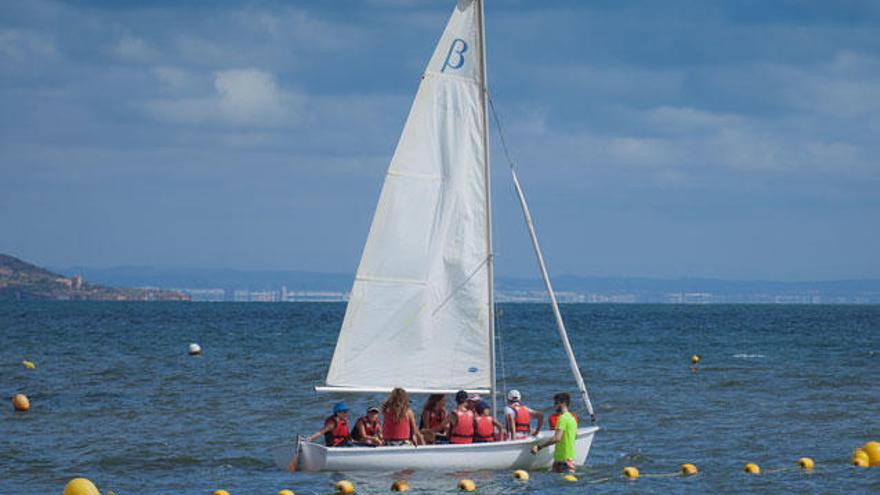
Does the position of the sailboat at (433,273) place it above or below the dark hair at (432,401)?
above

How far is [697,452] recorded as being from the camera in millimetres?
32938

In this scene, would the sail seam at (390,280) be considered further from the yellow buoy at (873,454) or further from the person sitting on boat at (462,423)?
the yellow buoy at (873,454)

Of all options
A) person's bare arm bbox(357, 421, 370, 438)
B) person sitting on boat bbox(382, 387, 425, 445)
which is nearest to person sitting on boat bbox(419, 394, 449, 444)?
person sitting on boat bbox(382, 387, 425, 445)

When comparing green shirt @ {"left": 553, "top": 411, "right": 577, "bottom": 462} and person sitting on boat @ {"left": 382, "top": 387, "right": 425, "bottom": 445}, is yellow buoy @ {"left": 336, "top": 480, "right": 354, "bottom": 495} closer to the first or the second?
person sitting on boat @ {"left": 382, "top": 387, "right": 425, "bottom": 445}

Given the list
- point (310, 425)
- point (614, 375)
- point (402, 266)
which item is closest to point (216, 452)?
point (310, 425)

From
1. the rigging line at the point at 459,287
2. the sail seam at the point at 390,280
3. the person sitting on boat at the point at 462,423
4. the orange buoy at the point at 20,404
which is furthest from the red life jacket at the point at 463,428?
the orange buoy at the point at 20,404

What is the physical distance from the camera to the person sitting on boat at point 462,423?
26500 millimetres

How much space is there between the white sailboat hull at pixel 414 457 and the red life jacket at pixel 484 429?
0.35 metres

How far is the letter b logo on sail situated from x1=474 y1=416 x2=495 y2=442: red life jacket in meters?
6.73

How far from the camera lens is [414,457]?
2611 cm

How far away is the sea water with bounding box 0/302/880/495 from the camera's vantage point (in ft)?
90.8

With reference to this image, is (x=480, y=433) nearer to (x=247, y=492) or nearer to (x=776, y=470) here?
(x=247, y=492)

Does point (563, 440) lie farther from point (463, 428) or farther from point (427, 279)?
point (427, 279)

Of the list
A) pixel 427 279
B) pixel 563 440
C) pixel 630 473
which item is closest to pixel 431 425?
pixel 563 440
